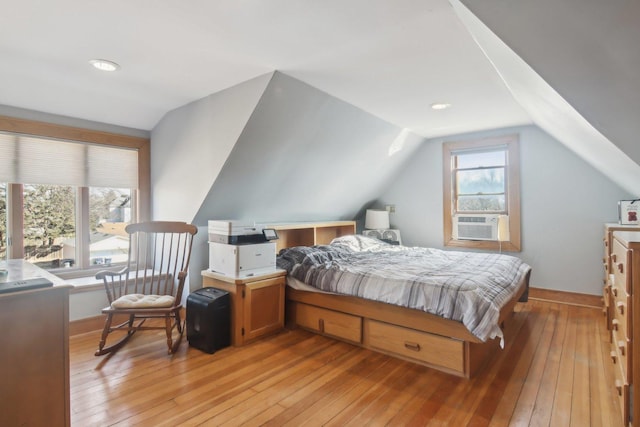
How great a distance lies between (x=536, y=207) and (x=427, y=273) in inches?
94.8

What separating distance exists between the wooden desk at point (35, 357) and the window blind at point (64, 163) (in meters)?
2.25

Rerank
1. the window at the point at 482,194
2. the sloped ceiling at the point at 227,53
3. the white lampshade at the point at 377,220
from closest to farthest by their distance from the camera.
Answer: the sloped ceiling at the point at 227,53 < the window at the point at 482,194 < the white lampshade at the point at 377,220

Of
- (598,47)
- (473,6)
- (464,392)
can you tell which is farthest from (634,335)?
(473,6)

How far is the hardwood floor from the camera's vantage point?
6.02 ft

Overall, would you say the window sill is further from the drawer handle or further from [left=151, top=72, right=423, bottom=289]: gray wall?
the drawer handle

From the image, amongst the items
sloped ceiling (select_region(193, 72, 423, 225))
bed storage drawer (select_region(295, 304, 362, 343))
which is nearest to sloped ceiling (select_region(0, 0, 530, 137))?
sloped ceiling (select_region(193, 72, 423, 225))

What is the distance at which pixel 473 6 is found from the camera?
138 centimetres

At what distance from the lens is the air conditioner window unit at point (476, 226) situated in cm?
438

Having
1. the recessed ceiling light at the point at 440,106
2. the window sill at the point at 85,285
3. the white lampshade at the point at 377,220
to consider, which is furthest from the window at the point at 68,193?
the recessed ceiling light at the point at 440,106

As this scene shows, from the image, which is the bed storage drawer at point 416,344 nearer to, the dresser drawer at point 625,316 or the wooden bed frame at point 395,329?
the wooden bed frame at point 395,329

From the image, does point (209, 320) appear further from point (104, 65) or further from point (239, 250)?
point (104, 65)

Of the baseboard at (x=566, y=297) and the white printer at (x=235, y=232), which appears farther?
the baseboard at (x=566, y=297)

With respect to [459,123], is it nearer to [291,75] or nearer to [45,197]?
[291,75]

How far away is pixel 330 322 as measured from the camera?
293 cm
